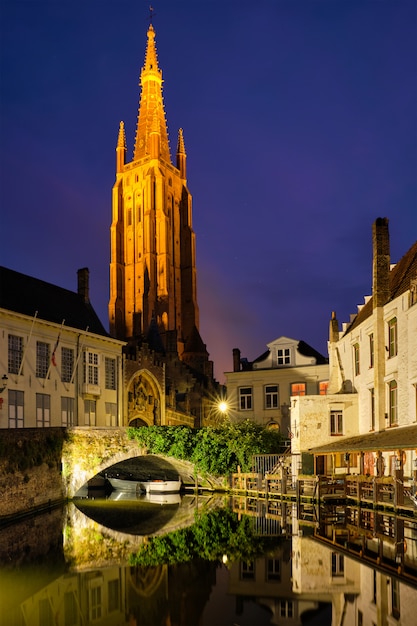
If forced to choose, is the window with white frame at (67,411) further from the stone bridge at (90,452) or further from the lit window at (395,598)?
the lit window at (395,598)

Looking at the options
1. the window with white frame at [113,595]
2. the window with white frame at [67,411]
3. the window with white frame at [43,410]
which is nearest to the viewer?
the window with white frame at [113,595]

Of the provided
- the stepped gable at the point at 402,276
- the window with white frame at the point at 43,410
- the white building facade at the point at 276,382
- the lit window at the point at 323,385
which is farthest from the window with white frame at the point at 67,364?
the lit window at the point at 323,385

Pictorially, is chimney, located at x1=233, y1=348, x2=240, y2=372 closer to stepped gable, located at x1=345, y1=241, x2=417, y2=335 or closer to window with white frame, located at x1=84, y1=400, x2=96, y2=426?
window with white frame, located at x1=84, y1=400, x2=96, y2=426

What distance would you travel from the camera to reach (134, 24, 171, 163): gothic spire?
10191 centimetres

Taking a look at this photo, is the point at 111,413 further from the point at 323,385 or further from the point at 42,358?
the point at 323,385

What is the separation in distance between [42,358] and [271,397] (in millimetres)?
18963

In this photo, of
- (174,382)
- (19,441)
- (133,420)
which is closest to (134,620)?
(19,441)

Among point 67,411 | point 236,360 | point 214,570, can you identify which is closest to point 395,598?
point 214,570

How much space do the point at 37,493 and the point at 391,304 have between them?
18.2 meters

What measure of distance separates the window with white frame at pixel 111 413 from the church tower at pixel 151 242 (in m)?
37.6

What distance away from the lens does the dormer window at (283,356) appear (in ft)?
175

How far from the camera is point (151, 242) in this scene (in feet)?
302

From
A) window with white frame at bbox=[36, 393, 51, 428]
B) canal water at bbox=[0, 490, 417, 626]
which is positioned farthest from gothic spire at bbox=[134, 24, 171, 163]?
canal water at bbox=[0, 490, 417, 626]

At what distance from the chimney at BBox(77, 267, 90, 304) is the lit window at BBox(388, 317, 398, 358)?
24936mm
